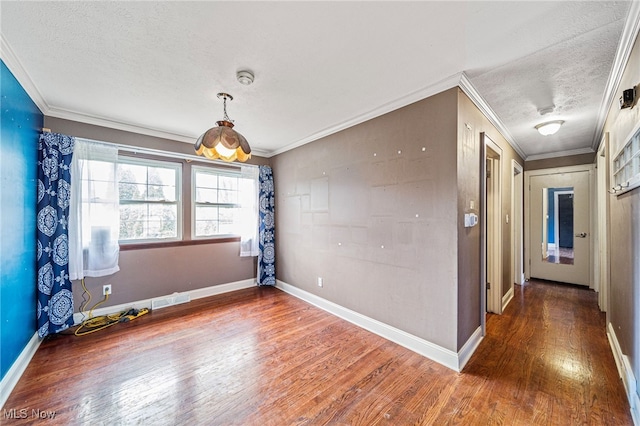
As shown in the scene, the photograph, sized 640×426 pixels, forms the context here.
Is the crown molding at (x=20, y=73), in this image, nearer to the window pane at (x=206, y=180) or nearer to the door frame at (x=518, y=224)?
the window pane at (x=206, y=180)

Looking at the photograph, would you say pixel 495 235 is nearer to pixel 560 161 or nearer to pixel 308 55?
pixel 560 161

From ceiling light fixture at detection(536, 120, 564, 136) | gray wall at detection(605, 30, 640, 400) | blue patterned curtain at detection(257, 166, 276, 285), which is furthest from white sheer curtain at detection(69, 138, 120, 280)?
ceiling light fixture at detection(536, 120, 564, 136)

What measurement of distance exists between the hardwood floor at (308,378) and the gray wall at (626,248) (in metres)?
0.40

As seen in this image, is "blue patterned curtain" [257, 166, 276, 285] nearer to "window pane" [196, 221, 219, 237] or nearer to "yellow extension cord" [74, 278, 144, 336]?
"window pane" [196, 221, 219, 237]

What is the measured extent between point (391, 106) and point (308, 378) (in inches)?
104

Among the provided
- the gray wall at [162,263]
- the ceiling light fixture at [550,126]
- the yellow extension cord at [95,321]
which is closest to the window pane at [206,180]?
the gray wall at [162,263]

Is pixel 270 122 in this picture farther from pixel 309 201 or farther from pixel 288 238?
pixel 288 238

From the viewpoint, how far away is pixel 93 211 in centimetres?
295

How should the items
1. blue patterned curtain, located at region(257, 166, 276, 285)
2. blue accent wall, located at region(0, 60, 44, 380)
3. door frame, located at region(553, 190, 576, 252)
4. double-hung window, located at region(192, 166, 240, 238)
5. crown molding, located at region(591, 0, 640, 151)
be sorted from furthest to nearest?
door frame, located at region(553, 190, 576, 252), blue patterned curtain, located at region(257, 166, 276, 285), double-hung window, located at region(192, 166, 240, 238), blue accent wall, located at region(0, 60, 44, 380), crown molding, located at region(591, 0, 640, 151)

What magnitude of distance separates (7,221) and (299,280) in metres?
3.07

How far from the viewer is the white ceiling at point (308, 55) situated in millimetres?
1455

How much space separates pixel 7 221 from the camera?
6.20ft

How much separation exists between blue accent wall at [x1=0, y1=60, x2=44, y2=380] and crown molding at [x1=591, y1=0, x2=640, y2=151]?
13.4 ft

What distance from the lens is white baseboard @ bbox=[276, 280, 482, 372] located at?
215 cm
